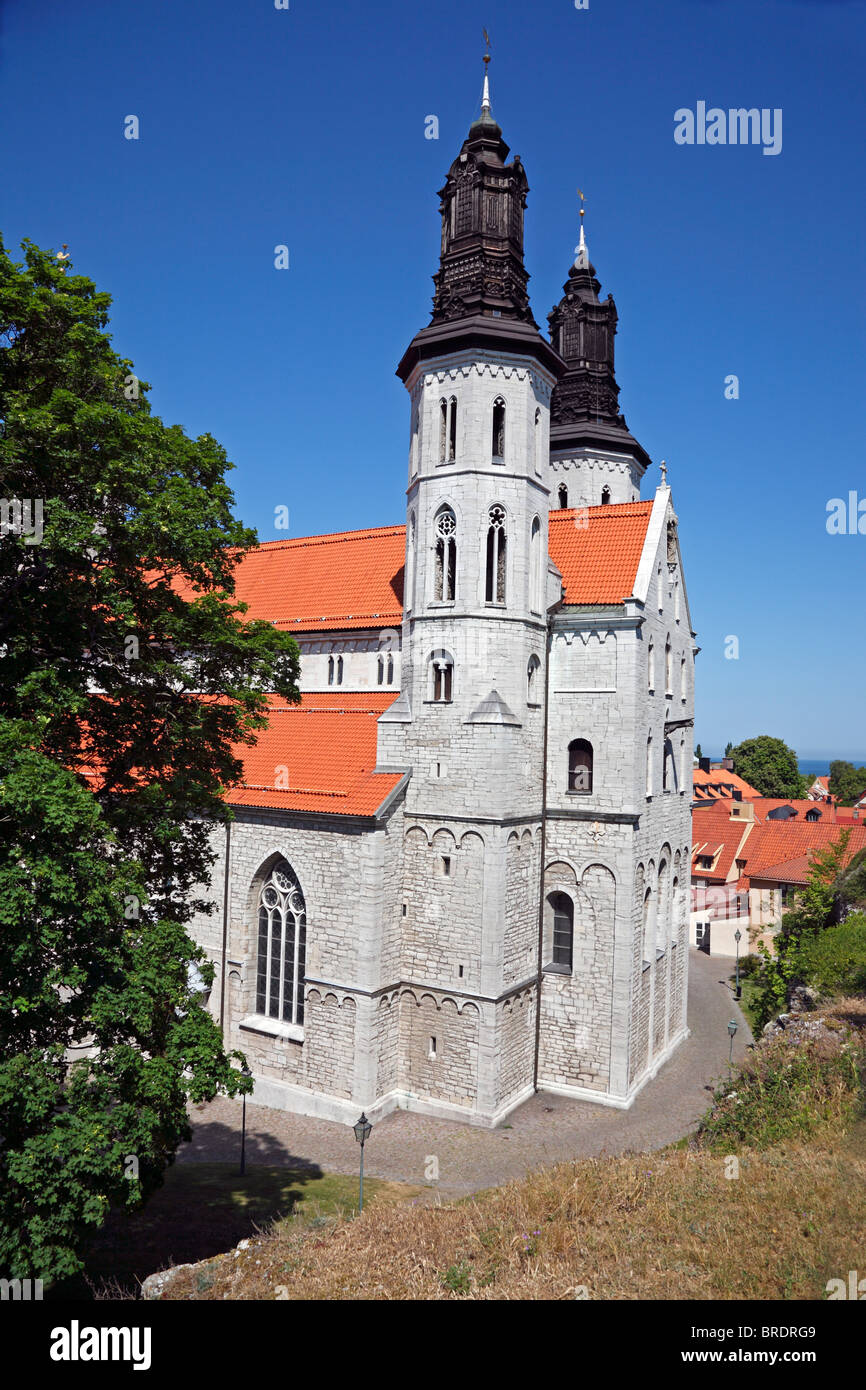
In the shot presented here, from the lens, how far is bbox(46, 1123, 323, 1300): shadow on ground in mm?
13969

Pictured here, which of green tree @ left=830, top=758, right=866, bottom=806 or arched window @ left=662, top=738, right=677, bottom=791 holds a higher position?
arched window @ left=662, top=738, right=677, bottom=791

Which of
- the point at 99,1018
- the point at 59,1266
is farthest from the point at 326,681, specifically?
the point at 59,1266

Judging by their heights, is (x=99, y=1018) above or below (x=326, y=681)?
below

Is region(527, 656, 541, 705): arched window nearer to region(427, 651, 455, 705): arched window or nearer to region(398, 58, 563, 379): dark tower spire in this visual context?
region(427, 651, 455, 705): arched window

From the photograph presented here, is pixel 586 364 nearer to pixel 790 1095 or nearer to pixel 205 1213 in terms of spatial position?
pixel 790 1095

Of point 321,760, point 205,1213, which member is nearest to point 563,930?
point 321,760

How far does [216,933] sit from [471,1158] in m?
10.1

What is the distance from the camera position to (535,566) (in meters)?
23.8

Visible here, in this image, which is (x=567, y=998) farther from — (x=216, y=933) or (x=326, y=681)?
(x=326, y=681)

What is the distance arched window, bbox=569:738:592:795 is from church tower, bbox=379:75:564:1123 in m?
1.01

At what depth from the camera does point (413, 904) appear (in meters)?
22.7

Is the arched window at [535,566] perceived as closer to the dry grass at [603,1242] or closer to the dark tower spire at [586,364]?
the dark tower spire at [586,364]

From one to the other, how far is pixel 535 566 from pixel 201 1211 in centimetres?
1790

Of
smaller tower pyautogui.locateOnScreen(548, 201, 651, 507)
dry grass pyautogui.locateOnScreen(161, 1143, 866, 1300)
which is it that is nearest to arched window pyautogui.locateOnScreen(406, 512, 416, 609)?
smaller tower pyautogui.locateOnScreen(548, 201, 651, 507)
